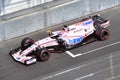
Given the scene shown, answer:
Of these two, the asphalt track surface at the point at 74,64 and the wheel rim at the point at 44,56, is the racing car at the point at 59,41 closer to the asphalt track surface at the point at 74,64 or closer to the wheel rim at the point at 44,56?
the wheel rim at the point at 44,56

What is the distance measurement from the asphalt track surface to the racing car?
296mm

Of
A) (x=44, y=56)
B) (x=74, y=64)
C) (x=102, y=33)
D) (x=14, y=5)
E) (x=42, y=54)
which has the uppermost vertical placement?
(x=14, y=5)

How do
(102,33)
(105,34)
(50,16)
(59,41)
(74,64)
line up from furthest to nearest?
(50,16)
(105,34)
(102,33)
(59,41)
(74,64)

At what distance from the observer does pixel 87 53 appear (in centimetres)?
2514

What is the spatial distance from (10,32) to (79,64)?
215 inches

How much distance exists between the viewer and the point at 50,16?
28312 millimetres

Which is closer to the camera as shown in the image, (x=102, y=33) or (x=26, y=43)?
(x=26, y=43)

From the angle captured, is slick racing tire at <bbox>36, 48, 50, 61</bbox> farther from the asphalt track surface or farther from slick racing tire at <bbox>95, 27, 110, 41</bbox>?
slick racing tire at <bbox>95, 27, 110, 41</bbox>

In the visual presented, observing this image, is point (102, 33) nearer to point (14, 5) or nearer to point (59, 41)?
point (59, 41)

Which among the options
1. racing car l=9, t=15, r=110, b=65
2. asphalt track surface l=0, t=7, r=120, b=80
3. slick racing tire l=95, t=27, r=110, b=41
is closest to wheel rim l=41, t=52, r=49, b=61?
racing car l=9, t=15, r=110, b=65

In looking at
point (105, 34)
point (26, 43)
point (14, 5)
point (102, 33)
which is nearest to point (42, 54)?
point (26, 43)

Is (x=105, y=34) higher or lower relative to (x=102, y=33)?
lower

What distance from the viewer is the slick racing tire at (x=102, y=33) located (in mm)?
26180

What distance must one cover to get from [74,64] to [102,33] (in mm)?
3119
